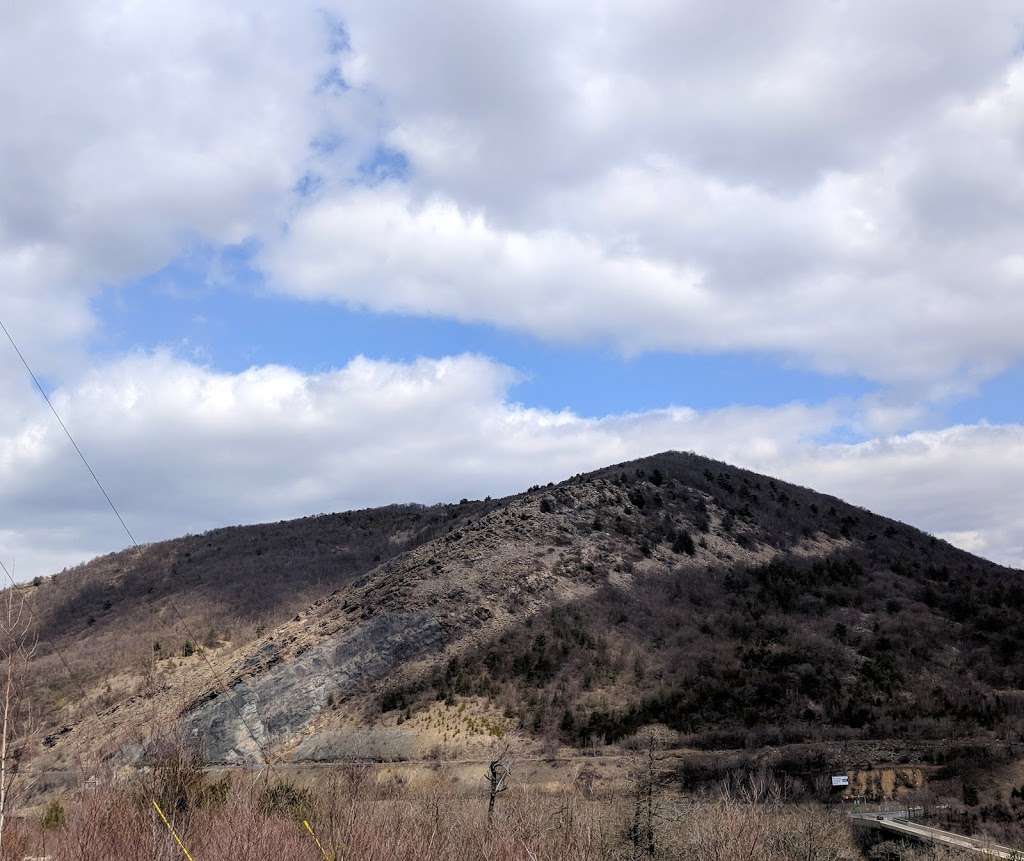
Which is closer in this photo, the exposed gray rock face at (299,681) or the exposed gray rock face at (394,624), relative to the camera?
the exposed gray rock face at (299,681)

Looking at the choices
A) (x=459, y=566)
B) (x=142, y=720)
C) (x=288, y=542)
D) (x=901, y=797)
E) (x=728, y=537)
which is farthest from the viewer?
(x=288, y=542)

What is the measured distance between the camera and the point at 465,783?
116ft

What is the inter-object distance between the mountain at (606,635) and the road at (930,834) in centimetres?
1009

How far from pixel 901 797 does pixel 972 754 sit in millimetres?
3678

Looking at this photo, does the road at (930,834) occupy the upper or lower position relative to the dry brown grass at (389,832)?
lower

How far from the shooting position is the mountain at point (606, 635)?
4222cm

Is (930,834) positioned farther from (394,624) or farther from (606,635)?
(394,624)

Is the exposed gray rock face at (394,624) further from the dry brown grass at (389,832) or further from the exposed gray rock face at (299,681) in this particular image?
the dry brown grass at (389,832)

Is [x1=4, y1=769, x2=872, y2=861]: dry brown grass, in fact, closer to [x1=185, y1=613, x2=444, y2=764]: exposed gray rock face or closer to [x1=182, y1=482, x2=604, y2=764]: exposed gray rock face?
[x1=185, y1=613, x2=444, y2=764]: exposed gray rock face

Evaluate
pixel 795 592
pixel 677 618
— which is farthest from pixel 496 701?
pixel 795 592

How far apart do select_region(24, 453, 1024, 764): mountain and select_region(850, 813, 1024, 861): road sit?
10088 millimetres

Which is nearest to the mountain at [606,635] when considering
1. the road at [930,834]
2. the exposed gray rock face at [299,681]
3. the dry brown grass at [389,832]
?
the exposed gray rock face at [299,681]

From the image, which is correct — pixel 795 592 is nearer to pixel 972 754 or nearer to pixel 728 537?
pixel 728 537

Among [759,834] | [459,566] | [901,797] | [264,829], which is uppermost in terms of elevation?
[459,566]
